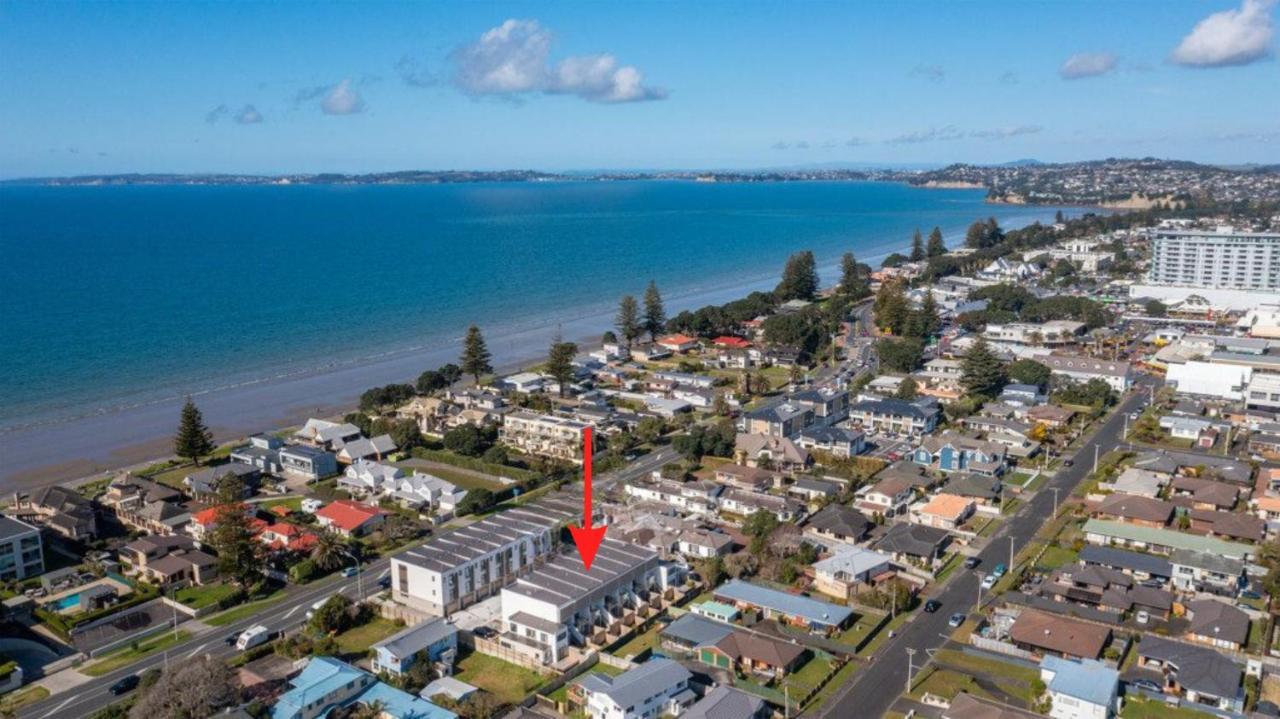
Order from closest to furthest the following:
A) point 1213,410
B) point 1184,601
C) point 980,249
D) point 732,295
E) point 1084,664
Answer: point 1084,664, point 1184,601, point 1213,410, point 732,295, point 980,249

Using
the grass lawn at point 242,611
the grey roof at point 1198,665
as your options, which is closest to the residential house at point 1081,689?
the grey roof at point 1198,665

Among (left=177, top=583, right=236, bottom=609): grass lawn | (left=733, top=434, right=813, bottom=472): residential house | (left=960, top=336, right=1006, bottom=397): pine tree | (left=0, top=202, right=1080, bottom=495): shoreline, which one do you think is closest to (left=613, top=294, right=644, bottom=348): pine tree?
(left=0, top=202, right=1080, bottom=495): shoreline

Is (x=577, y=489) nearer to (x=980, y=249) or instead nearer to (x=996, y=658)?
(x=996, y=658)

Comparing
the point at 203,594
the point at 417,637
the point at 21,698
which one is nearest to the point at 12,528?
the point at 203,594

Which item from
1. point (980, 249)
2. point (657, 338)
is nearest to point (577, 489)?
point (657, 338)

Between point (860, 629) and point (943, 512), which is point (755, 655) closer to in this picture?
point (860, 629)
